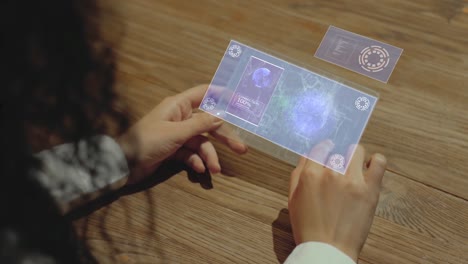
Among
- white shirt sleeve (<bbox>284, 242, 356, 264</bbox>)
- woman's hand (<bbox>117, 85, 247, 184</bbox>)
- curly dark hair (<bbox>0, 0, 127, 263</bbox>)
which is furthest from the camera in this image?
woman's hand (<bbox>117, 85, 247, 184</bbox>)

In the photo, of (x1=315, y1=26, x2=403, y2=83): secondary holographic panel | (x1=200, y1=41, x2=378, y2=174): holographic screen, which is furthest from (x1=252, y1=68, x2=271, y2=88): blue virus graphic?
(x1=315, y1=26, x2=403, y2=83): secondary holographic panel

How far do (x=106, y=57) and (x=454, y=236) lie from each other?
68 cm

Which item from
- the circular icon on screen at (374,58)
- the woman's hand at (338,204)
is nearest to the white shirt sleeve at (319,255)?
the woman's hand at (338,204)

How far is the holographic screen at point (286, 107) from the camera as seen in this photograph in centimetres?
74

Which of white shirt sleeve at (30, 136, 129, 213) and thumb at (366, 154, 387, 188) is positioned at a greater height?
thumb at (366, 154, 387, 188)

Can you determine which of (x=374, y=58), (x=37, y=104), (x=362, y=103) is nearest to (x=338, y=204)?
(x=362, y=103)

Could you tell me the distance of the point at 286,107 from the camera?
0.77 metres

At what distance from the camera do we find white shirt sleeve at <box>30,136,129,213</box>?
69 centimetres

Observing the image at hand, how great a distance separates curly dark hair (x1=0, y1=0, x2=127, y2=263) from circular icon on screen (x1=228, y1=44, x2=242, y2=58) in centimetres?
25

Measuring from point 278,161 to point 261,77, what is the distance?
0.48ft

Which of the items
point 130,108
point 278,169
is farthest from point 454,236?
point 130,108

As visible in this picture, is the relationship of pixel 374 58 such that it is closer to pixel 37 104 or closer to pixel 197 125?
pixel 197 125

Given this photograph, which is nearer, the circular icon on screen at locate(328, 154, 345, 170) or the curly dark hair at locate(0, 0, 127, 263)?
the curly dark hair at locate(0, 0, 127, 263)

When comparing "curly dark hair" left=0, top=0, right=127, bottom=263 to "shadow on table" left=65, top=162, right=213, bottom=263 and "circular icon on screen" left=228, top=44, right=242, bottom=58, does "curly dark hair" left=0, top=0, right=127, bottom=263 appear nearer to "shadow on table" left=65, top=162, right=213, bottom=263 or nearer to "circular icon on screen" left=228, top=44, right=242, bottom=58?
"shadow on table" left=65, top=162, right=213, bottom=263
